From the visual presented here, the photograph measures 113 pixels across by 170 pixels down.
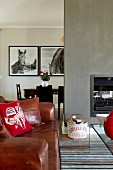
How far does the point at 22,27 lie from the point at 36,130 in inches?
233

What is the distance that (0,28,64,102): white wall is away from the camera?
818cm

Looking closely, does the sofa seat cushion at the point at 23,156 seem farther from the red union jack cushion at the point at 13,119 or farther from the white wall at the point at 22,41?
the white wall at the point at 22,41

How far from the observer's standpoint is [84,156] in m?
3.06

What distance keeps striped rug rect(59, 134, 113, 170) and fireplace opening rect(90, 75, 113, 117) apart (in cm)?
107

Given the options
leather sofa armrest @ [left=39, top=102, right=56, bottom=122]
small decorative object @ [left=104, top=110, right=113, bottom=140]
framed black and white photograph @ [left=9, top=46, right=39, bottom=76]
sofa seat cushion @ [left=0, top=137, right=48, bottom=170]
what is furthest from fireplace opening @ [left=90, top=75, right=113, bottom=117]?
framed black and white photograph @ [left=9, top=46, right=39, bottom=76]

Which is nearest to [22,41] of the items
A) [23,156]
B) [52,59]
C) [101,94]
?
[52,59]

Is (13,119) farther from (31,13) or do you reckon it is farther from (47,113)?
(31,13)

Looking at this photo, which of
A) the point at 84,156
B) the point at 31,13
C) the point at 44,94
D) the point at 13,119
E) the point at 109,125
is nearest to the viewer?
the point at 109,125

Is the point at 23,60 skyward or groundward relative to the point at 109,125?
skyward

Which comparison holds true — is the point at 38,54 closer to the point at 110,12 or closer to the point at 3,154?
the point at 110,12

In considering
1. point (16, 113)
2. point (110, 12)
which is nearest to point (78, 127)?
point (16, 113)

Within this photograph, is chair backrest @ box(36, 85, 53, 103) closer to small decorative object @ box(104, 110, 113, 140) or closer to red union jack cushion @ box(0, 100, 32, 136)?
red union jack cushion @ box(0, 100, 32, 136)

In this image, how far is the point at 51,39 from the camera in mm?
8219

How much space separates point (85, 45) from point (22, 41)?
4.08 meters
